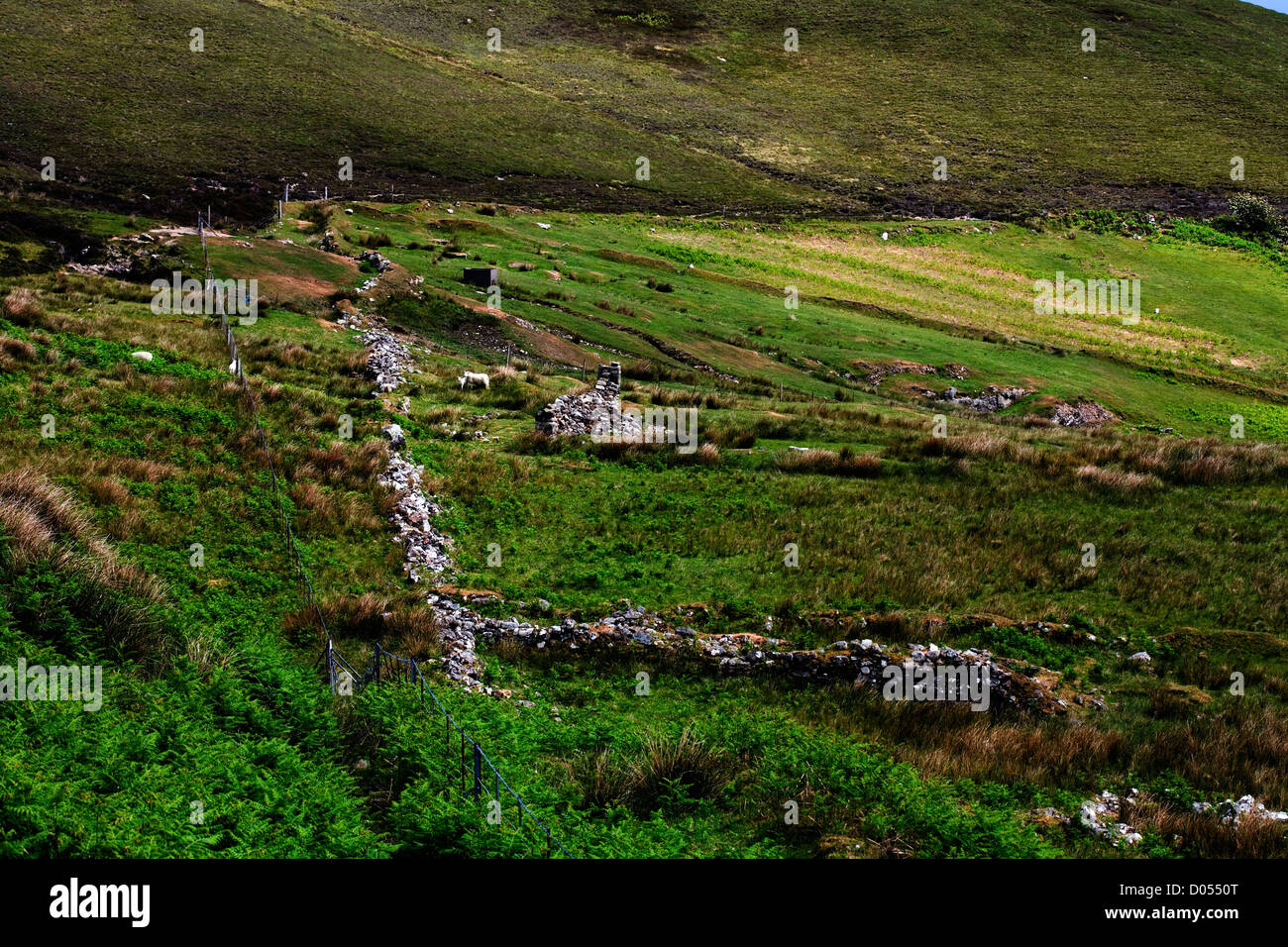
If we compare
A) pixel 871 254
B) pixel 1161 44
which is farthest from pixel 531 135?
pixel 1161 44

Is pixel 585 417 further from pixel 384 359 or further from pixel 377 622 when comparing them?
pixel 377 622

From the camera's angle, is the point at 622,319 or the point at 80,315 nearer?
the point at 80,315

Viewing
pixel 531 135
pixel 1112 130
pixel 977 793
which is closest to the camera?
pixel 977 793

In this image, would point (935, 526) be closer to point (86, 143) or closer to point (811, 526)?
point (811, 526)

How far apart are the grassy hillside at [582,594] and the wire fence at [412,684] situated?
0.20 metres

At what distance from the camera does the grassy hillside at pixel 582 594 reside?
377 inches

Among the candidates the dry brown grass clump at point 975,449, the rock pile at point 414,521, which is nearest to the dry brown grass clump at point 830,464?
the dry brown grass clump at point 975,449

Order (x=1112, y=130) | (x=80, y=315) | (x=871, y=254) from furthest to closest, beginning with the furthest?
(x=1112, y=130)
(x=871, y=254)
(x=80, y=315)

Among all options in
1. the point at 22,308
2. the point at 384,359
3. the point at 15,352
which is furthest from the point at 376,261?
the point at 15,352

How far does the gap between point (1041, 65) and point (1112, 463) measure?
429 feet

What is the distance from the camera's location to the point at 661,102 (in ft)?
381

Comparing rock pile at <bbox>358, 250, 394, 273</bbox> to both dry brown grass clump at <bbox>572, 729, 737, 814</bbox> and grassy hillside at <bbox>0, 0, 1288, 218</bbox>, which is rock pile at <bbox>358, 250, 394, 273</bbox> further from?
dry brown grass clump at <bbox>572, 729, 737, 814</bbox>

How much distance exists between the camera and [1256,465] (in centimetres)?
2636

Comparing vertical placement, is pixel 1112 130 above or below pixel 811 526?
above
